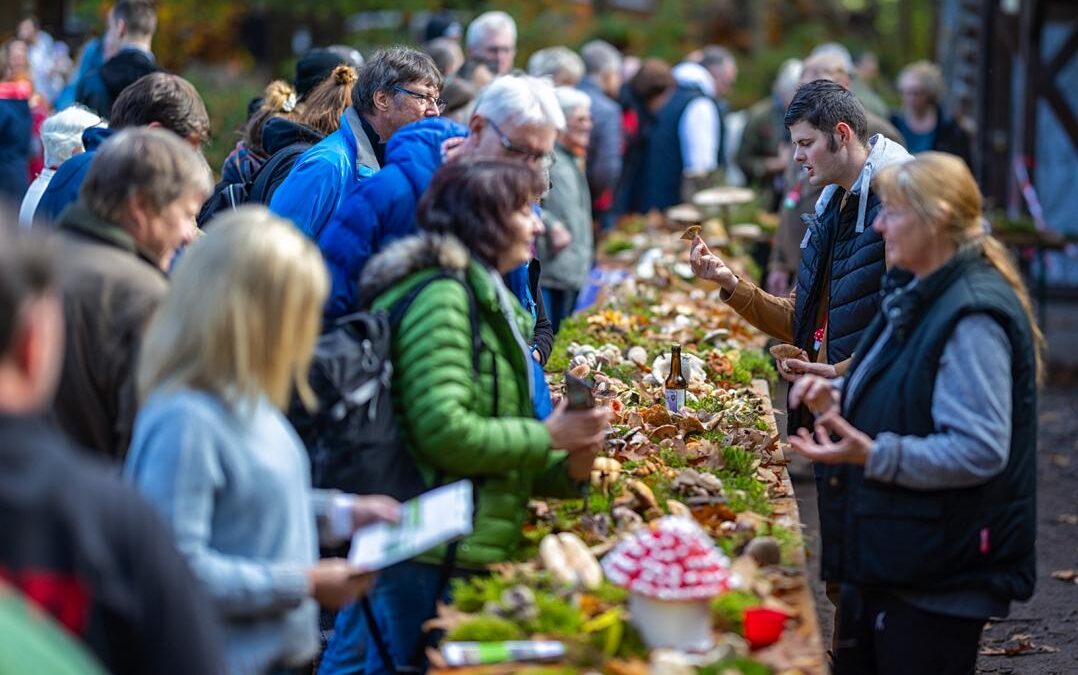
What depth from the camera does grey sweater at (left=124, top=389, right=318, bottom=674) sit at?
2695 mm

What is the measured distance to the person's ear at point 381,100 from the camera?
5.09 metres

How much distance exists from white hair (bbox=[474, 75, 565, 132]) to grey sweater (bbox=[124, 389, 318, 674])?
1.50 meters

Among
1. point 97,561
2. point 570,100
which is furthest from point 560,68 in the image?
point 97,561

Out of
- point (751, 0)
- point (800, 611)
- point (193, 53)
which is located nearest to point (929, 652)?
point (800, 611)

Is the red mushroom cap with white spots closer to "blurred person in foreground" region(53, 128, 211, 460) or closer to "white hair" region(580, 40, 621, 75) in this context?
"blurred person in foreground" region(53, 128, 211, 460)

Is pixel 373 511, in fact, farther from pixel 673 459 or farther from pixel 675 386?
pixel 675 386

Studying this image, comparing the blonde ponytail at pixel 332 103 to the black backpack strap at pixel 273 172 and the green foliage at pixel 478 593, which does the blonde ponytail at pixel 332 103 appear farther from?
the green foliage at pixel 478 593

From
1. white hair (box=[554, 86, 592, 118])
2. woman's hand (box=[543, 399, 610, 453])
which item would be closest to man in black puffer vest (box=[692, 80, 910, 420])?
woman's hand (box=[543, 399, 610, 453])

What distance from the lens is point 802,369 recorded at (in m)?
4.82

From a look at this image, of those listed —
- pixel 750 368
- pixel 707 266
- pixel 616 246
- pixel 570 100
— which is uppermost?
pixel 570 100

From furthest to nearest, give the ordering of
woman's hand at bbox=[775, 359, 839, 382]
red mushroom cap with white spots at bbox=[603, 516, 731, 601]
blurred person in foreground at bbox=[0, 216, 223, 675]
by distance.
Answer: woman's hand at bbox=[775, 359, 839, 382] → red mushroom cap with white spots at bbox=[603, 516, 731, 601] → blurred person in foreground at bbox=[0, 216, 223, 675]

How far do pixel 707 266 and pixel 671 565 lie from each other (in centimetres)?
210

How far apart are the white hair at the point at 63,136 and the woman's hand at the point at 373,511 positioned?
10.3ft

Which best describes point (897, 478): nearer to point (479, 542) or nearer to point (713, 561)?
point (713, 561)
